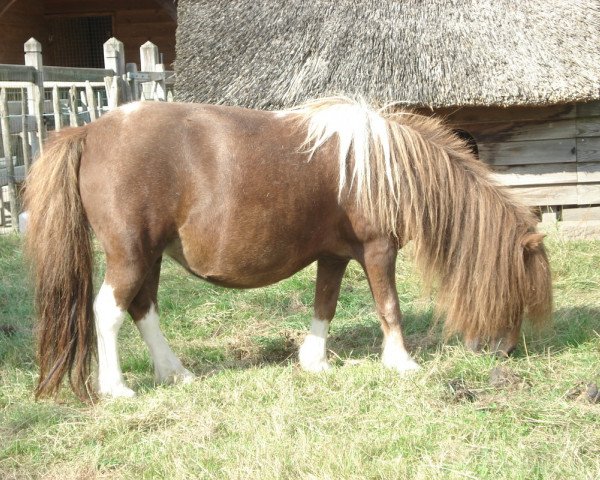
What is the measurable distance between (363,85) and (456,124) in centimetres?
112

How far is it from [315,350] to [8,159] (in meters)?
5.05

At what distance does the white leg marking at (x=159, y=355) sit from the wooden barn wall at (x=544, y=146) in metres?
4.60

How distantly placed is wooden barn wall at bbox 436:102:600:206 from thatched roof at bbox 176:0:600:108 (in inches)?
20.0

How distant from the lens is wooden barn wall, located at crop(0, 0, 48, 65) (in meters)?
15.3

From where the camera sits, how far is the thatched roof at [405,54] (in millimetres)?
7551

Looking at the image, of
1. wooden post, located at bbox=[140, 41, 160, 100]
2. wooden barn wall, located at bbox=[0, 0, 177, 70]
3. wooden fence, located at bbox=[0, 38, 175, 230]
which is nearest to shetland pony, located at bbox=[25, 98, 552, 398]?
wooden fence, located at bbox=[0, 38, 175, 230]

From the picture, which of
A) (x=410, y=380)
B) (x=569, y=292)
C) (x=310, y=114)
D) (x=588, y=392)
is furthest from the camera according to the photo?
(x=569, y=292)

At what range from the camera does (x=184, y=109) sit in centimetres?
434

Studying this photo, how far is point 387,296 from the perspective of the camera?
4.57 m

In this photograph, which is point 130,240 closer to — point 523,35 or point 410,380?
point 410,380

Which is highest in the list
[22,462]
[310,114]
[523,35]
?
[523,35]

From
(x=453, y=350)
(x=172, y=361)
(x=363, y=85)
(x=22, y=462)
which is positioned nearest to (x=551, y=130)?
(x=363, y=85)

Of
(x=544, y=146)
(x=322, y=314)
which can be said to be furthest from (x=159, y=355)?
(x=544, y=146)

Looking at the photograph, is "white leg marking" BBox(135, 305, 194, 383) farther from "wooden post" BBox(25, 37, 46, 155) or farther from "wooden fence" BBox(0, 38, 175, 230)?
"wooden post" BBox(25, 37, 46, 155)
